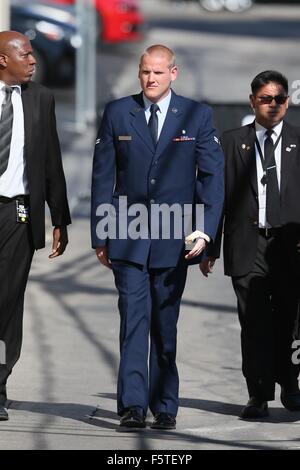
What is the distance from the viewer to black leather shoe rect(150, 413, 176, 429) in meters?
7.88

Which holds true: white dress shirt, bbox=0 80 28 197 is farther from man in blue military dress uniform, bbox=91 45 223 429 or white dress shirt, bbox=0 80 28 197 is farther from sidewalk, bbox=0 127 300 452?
sidewalk, bbox=0 127 300 452

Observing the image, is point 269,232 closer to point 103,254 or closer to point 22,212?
point 103,254

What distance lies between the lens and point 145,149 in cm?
790

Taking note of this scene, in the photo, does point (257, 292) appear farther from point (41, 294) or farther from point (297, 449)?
point (41, 294)

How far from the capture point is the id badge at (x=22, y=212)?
7938mm

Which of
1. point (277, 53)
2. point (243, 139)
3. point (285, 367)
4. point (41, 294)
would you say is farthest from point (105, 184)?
point (277, 53)

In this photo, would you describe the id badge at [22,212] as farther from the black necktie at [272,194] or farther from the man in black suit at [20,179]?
the black necktie at [272,194]

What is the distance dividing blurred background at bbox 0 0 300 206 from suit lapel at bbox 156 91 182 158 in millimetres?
10186

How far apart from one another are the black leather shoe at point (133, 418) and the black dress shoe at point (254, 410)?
0.75m

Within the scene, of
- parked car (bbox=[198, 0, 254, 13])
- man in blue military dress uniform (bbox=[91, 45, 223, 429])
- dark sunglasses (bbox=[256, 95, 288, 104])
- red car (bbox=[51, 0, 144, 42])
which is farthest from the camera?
parked car (bbox=[198, 0, 254, 13])

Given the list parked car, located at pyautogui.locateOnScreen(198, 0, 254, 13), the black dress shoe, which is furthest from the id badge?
parked car, located at pyautogui.locateOnScreen(198, 0, 254, 13)
